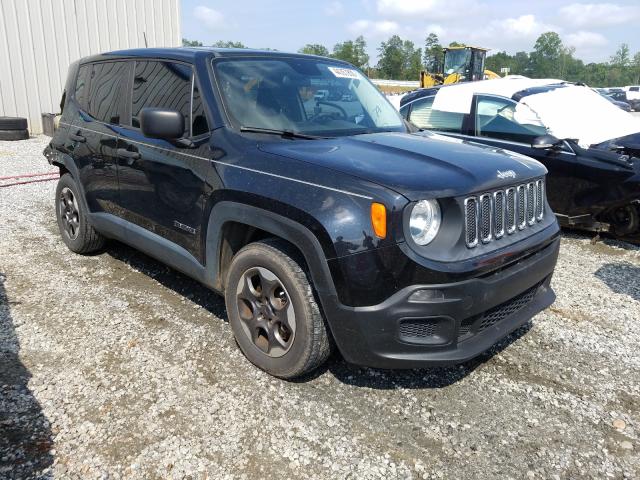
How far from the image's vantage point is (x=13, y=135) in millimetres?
13133

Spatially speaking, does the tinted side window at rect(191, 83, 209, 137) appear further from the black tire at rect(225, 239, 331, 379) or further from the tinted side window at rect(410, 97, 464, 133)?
the tinted side window at rect(410, 97, 464, 133)

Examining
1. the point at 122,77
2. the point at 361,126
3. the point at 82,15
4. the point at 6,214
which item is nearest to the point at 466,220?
the point at 361,126

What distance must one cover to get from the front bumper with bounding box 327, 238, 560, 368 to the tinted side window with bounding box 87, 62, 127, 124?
279 cm

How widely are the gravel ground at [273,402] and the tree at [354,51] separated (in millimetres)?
100899

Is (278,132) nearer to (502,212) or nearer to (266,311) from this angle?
(266,311)

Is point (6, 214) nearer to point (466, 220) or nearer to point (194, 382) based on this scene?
point (194, 382)

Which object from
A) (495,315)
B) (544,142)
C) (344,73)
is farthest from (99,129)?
(544,142)

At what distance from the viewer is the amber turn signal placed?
8.05ft

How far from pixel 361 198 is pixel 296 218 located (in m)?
0.38

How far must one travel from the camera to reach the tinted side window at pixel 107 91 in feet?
14.0

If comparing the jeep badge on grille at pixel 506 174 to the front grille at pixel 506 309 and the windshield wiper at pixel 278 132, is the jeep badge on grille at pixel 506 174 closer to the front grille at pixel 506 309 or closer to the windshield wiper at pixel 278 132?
the front grille at pixel 506 309

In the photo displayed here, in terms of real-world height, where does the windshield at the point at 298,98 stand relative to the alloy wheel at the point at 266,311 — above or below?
above

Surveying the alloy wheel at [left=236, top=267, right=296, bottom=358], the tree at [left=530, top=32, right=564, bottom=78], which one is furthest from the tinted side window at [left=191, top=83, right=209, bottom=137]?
the tree at [left=530, top=32, right=564, bottom=78]

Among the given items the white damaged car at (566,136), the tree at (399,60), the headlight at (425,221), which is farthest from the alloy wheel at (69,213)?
the tree at (399,60)
